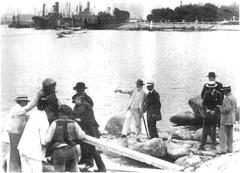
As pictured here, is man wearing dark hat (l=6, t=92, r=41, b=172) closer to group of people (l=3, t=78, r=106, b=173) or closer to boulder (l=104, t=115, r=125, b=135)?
group of people (l=3, t=78, r=106, b=173)

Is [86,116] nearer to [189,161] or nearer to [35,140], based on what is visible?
[35,140]

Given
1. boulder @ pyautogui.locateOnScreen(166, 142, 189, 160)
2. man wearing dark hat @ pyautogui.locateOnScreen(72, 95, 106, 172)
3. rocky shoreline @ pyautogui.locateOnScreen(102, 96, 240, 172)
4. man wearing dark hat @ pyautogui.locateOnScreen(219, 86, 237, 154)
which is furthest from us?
boulder @ pyautogui.locateOnScreen(166, 142, 189, 160)

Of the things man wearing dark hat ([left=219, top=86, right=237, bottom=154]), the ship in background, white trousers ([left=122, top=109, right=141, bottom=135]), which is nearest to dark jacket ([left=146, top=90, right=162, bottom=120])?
white trousers ([left=122, top=109, right=141, bottom=135])

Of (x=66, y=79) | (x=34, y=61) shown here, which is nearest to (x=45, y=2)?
(x=66, y=79)

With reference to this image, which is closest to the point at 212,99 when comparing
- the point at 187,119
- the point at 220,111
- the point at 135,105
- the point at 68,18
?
the point at 220,111

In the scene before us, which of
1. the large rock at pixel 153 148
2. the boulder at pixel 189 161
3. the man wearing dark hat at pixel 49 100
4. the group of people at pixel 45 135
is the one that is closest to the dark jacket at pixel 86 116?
the group of people at pixel 45 135

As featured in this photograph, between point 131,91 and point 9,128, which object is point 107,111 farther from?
point 9,128
